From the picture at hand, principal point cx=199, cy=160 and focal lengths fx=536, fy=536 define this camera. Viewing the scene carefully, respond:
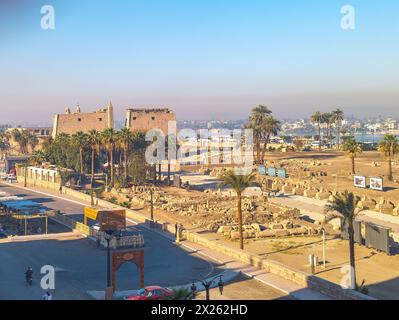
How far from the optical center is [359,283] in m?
31.7

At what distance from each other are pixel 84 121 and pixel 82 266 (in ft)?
299

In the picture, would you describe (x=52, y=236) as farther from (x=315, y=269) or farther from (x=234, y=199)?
(x=234, y=199)

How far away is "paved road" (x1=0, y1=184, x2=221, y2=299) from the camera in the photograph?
95.4ft

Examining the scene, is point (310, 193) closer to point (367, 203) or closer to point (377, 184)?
point (377, 184)

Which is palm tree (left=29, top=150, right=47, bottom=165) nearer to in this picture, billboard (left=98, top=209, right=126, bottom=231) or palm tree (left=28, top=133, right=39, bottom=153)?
palm tree (left=28, top=133, right=39, bottom=153)

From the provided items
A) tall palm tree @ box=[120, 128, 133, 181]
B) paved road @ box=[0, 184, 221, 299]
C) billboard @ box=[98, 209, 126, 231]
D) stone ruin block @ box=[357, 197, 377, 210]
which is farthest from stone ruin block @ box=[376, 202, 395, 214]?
tall palm tree @ box=[120, 128, 133, 181]

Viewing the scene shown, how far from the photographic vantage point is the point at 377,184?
2685 inches

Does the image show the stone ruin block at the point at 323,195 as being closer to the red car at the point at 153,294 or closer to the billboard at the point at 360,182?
A: the billboard at the point at 360,182

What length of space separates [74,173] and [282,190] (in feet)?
110

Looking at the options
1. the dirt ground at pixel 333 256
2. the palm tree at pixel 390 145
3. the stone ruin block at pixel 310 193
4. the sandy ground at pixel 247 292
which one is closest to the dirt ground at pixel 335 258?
the dirt ground at pixel 333 256

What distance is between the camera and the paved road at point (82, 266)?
2908cm

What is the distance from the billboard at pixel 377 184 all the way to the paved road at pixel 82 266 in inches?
1359

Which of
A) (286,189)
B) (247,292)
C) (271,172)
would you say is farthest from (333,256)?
(271,172)
